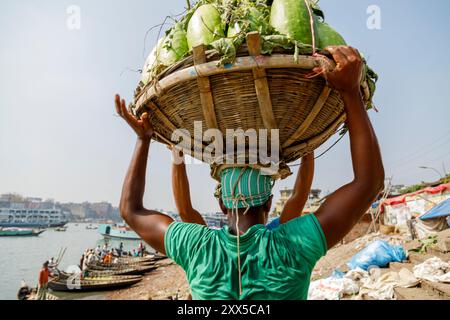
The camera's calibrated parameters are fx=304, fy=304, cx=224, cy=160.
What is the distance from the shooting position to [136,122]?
5.56 ft

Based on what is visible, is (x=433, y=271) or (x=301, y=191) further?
(x=433, y=271)

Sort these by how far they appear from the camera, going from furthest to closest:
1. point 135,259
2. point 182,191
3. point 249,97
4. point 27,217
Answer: point 27,217, point 135,259, point 182,191, point 249,97

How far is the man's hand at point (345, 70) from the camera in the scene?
50.1 inches

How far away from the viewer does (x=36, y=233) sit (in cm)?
5978

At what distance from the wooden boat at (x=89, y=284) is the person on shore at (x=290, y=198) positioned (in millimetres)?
19285

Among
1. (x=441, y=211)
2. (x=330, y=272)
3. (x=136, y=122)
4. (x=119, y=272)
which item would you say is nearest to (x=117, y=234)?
(x=119, y=272)

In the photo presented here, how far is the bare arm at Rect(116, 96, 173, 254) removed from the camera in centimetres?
154

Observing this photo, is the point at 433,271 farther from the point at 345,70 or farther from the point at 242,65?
the point at 242,65

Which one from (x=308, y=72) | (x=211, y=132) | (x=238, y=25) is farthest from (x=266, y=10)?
(x=211, y=132)

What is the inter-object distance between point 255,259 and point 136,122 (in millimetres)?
968

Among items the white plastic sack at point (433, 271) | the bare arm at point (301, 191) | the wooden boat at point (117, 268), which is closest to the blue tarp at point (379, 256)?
the white plastic sack at point (433, 271)

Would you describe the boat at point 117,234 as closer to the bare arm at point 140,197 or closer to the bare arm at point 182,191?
the bare arm at point 182,191

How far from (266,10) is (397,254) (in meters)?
8.82

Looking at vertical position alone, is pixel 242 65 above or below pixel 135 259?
above
